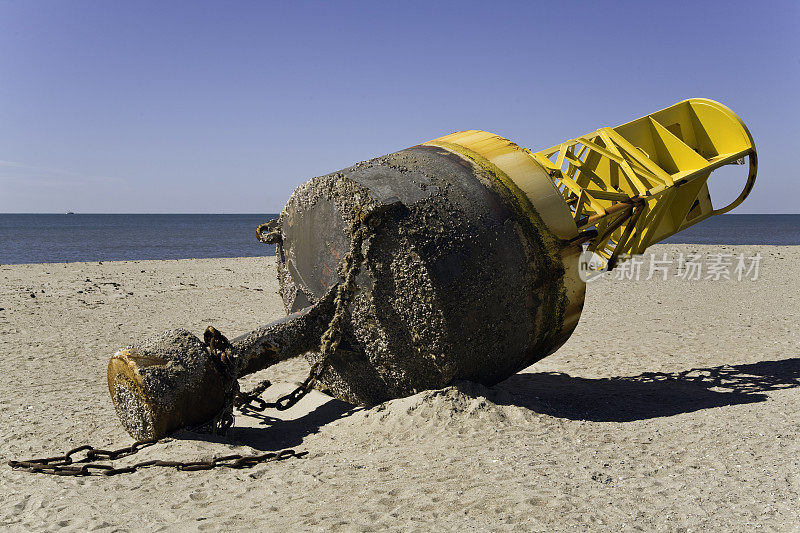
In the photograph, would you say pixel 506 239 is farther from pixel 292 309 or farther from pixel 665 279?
pixel 665 279

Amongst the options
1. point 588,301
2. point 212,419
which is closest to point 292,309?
point 212,419

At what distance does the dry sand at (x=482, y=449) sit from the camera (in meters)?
3.55

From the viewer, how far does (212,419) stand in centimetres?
506

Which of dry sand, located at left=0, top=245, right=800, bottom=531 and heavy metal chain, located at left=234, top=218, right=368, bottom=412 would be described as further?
heavy metal chain, located at left=234, top=218, right=368, bottom=412

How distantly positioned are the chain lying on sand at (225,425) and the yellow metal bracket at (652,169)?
77.0 inches

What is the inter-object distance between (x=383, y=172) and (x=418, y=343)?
4.67 feet

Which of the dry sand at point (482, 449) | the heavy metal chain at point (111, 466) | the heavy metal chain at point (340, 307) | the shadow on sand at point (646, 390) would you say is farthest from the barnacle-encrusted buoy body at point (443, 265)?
the heavy metal chain at point (111, 466)

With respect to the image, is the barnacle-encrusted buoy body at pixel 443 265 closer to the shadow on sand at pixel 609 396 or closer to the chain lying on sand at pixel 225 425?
the chain lying on sand at pixel 225 425

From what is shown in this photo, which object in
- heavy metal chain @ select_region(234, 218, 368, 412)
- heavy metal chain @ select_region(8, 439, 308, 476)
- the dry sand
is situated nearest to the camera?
the dry sand

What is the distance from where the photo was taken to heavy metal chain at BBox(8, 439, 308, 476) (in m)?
4.38

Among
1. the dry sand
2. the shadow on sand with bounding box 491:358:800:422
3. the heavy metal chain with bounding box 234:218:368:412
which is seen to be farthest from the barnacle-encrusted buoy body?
the shadow on sand with bounding box 491:358:800:422

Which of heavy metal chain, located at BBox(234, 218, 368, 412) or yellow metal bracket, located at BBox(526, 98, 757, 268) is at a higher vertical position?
Answer: yellow metal bracket, located at BBox(526, 98, 757, 268)

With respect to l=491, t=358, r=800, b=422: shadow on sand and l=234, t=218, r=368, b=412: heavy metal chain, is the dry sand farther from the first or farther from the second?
l=234, t=218, r=368, b=412: heavy metal chain

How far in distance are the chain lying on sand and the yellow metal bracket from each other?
6.41ft
